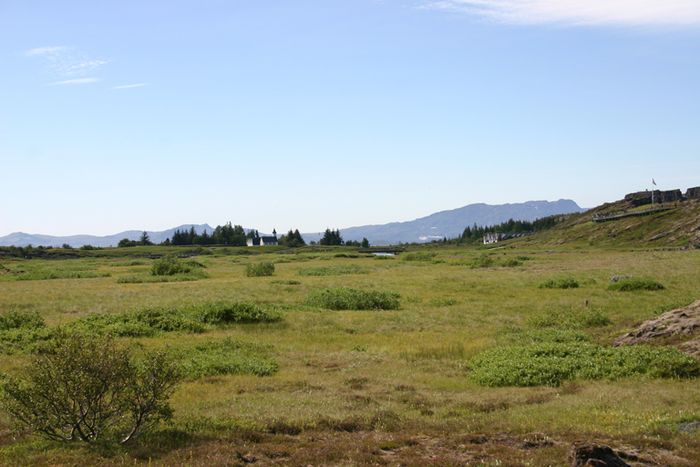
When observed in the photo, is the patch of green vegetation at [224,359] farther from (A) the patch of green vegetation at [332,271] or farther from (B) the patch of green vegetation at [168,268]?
(B) the patch of green vegetation at [168,268]

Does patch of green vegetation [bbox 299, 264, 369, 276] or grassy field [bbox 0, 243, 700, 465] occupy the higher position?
patch of green vegetation [bbox 299, 264, 369, 276]

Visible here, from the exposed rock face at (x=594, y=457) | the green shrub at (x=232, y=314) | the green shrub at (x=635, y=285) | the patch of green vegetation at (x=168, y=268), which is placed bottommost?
the green shrub at (x=635, y=285)

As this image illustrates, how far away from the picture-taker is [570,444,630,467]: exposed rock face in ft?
32.3

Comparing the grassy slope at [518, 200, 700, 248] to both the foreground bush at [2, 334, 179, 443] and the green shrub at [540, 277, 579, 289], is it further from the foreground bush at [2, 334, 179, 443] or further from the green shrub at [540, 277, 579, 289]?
the foreground bush at [2, 334, 179, 443]

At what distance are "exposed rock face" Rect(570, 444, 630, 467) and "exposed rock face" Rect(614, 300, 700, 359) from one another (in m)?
12.5

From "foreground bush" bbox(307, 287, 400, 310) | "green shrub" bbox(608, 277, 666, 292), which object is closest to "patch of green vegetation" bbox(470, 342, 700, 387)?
"foreground bush" bbox(307, 287, 400, 310)

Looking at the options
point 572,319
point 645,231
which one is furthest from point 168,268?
point 645,231

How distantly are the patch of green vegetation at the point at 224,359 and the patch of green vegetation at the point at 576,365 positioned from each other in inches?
292

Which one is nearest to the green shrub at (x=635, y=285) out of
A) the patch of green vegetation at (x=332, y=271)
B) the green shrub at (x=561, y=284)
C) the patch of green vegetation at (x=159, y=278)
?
the green shrub at (x=561, y=284)

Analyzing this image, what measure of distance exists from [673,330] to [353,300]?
68.8 ft

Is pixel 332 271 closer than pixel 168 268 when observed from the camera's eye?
No

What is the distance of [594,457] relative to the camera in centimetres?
998

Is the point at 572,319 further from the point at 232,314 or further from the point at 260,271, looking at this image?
the point at 260,271

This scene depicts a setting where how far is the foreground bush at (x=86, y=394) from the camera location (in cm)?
1289
